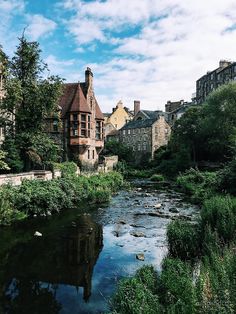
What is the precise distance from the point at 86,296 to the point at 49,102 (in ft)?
70.3

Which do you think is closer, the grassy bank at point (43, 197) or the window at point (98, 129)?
the grassy bank at point (43, 197)

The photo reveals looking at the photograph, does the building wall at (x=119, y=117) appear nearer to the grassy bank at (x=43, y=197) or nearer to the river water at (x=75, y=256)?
the grassy bank at (x=43, y=197)

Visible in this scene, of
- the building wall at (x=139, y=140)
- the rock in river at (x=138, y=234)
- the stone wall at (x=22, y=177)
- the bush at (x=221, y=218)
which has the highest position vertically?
the building wall at (x=139, y=140)

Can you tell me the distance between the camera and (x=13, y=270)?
12.8 m

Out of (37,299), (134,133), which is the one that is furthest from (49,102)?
(134,133)

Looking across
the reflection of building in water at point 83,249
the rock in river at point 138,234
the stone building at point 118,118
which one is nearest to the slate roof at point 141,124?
the stone building at point 118,118

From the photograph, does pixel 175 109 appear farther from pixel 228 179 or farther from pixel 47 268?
pixel 47 268

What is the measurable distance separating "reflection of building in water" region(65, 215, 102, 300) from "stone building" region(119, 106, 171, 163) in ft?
182

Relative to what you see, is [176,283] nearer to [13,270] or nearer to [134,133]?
[13,270]

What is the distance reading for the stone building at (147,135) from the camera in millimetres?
76188

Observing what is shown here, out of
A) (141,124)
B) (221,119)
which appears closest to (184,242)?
(221,119)

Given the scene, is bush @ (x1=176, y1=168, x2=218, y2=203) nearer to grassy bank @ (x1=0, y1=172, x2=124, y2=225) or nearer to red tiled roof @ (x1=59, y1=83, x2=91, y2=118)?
grassy bank @ (x1=0, y1=172, x2=124, y2=225)

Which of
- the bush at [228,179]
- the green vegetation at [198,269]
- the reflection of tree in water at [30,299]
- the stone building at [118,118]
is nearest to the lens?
the green vegetation at [198,269]

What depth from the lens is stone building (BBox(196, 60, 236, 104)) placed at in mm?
78062
